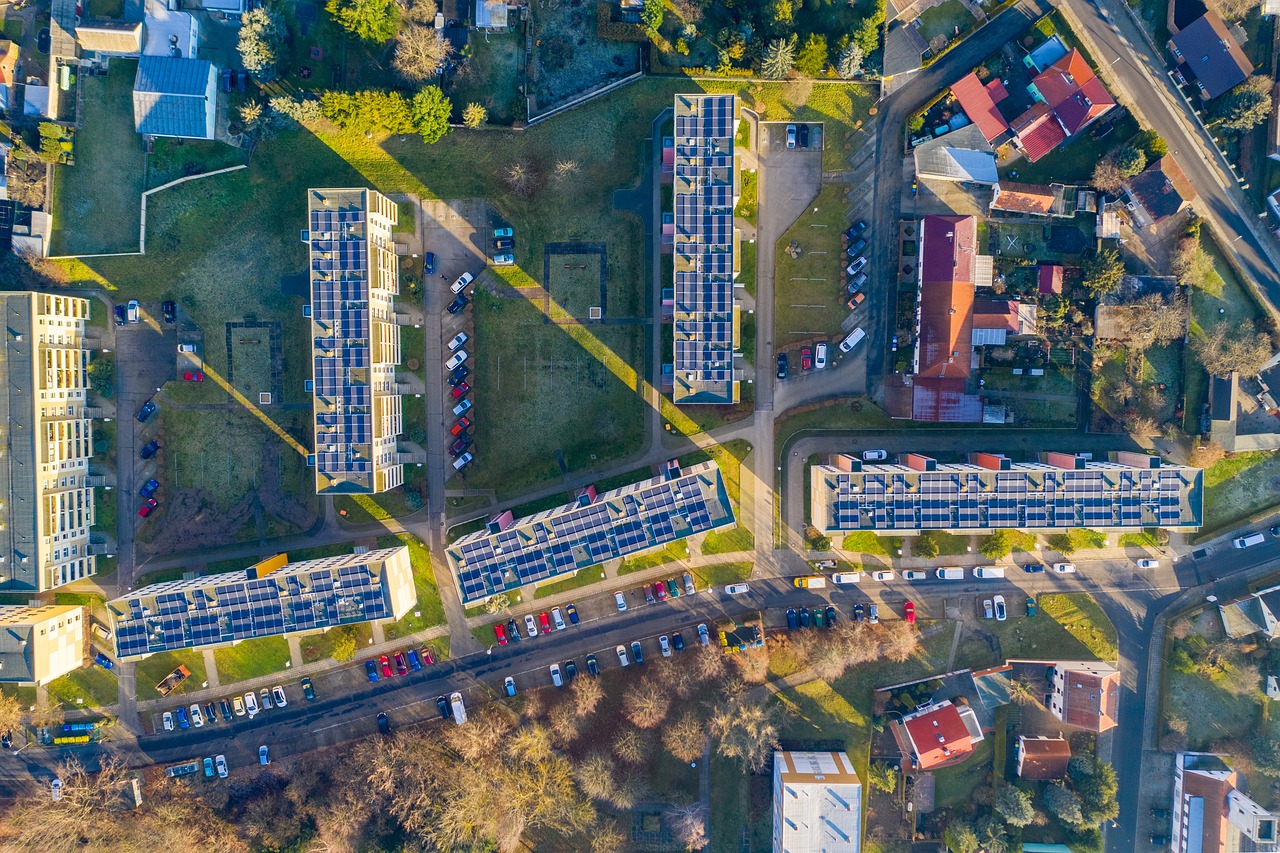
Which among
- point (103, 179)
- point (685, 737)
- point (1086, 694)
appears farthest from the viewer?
point (103, 179)

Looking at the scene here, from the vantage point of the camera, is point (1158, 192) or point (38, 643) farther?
point (1158, 192)

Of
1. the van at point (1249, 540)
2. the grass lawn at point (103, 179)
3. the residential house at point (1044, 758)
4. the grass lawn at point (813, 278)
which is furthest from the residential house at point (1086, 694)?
the grass lawn at point (103, 179)

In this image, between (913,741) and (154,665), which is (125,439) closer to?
(154,665)

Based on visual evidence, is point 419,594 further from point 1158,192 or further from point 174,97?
point 1158,192

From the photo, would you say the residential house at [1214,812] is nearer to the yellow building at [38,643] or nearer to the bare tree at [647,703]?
the bare tree at [647,703]

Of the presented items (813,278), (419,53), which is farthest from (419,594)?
(419,53)

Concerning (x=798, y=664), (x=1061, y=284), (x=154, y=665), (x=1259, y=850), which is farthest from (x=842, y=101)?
(x=154, y=665)
